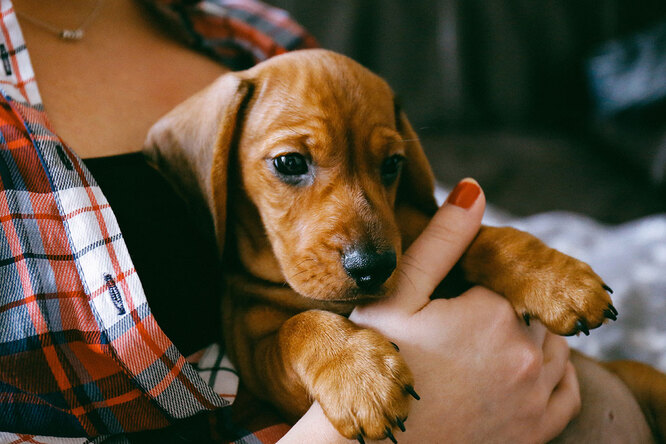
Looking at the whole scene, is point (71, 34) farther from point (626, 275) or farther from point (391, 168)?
point (626, 275)

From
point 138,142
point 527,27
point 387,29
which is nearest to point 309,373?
point 138,142

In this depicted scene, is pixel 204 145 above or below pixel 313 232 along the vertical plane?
above

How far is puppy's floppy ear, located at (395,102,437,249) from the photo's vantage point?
145cm

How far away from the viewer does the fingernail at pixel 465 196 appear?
1.28m

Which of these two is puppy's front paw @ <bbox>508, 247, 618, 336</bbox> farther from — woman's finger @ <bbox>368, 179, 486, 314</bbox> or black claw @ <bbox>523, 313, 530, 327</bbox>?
woman's finger @ <bbox>368, 179, 486, 314</bbox>

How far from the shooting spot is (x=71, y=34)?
4.86 feet

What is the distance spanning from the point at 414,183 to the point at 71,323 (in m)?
0.94

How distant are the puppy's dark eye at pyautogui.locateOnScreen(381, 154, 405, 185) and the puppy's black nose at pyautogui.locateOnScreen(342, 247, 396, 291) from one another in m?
0.32

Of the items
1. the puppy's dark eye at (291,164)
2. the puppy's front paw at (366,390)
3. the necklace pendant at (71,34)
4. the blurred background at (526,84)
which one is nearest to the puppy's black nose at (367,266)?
the puppy's front paw at (366,390)

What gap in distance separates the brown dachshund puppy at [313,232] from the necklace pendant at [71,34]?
450 mm

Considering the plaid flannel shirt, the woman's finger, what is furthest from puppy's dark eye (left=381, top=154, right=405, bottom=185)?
the plaid flannel shirt

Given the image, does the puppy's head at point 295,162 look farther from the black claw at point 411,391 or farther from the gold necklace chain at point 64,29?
the gold necklace chain at point 64,29

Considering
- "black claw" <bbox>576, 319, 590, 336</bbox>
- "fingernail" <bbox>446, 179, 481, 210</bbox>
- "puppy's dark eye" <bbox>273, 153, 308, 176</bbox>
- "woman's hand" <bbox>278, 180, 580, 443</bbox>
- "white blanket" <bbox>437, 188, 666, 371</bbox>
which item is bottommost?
"white blanket" <bbox>437, 188, 666, 371</bbox>

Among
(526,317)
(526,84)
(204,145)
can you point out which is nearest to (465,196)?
(526,317)
